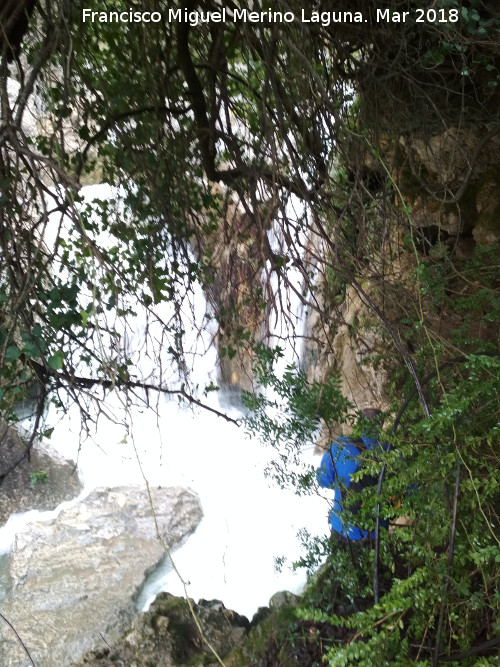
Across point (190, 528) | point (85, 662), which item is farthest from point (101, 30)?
point (190, 528)

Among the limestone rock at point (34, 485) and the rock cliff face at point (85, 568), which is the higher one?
the limestone rock at point (34, 485)

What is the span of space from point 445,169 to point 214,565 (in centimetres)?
404

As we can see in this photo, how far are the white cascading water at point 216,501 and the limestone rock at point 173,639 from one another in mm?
462

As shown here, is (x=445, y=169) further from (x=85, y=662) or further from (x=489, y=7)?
(x=85, y=662)

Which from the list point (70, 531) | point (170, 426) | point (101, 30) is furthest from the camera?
point (170, 426)

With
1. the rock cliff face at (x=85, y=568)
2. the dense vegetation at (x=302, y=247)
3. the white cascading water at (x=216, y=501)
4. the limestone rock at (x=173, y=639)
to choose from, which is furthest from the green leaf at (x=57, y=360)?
the rock cliff face at (x=85, y=568)

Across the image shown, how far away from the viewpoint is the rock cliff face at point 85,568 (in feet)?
15.4

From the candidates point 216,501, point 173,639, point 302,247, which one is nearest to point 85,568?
point 216,501

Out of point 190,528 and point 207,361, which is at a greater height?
point 207,361

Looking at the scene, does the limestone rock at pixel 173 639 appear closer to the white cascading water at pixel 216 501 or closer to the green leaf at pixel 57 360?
the white cascading water at pixel 216 501

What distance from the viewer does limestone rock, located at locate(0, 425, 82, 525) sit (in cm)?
695

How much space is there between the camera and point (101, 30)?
2.90 m

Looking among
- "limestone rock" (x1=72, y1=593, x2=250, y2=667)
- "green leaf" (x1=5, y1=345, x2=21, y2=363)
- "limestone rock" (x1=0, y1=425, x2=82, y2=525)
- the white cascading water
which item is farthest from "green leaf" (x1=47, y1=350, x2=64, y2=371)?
"limestone rock" (x1=0, y1=425, x2=82, y2=525)

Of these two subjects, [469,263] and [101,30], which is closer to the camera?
[101,30]
